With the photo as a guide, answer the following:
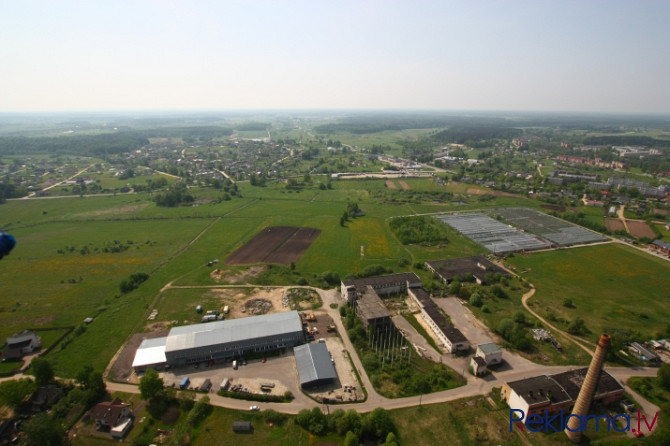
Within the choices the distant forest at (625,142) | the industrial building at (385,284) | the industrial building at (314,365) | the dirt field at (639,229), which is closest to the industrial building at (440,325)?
the industrial building at (385,284)

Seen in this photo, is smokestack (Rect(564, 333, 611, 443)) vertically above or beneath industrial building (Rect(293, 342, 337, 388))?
above

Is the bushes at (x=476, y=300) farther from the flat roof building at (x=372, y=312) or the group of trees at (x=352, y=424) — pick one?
the group of trees at (x=352, y=424)

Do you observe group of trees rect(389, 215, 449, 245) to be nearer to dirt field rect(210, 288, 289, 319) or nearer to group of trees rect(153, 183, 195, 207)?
dirt field rect(210, 288, 289, 319)

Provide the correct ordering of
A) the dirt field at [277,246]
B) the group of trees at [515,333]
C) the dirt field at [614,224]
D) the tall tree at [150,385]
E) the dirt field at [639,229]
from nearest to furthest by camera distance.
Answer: the tall tree at [150,385] → the group of trees at [515,333] → the dirt field at [277,246] → the dirt field at [639,229] → the dirt field at [614,224]

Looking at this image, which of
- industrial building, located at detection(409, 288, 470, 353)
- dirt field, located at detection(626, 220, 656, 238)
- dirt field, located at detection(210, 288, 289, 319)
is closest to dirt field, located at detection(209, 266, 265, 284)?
dirt field, located at detection(210, 288, 289, 319)

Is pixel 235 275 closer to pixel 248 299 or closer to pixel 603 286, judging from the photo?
→ pixel 248 299

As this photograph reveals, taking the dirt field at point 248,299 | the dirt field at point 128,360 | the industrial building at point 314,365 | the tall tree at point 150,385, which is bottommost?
the dirt field at point 128,360

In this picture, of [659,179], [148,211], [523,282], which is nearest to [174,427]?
[523,282]
